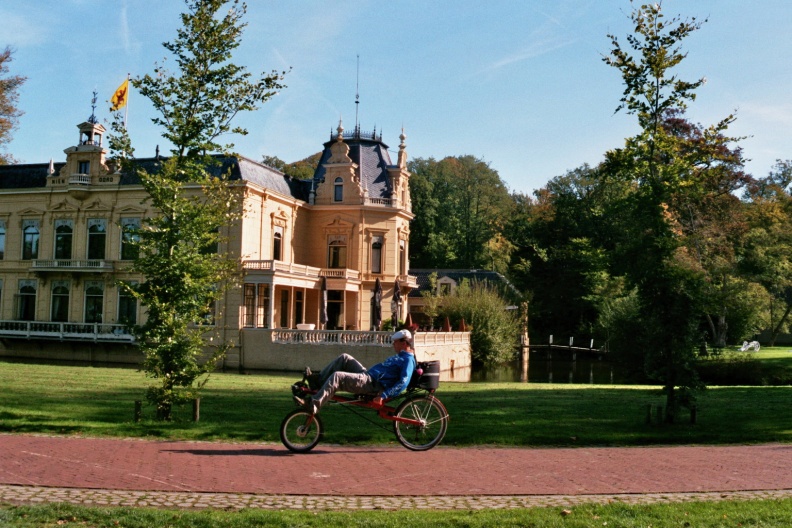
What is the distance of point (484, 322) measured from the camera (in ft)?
148

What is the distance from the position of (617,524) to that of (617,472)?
242 centimetres

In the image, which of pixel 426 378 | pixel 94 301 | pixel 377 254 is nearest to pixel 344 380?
pixel 426 378

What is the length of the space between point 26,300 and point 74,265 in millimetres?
4440

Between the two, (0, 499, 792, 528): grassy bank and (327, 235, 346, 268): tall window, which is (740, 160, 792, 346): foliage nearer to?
(327, 235, 346, 268): tall window

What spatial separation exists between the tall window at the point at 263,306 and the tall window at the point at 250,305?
25 centimetres

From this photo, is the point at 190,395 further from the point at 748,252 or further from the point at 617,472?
the point at 748,252

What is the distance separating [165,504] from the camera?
7.18 metres

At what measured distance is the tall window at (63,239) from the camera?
1668 inches

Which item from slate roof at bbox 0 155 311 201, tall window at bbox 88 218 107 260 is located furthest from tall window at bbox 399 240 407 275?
tall window at bbox 88 218 107 260

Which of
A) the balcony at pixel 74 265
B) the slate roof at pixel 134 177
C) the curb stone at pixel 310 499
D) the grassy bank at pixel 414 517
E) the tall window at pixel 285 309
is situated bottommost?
the curb stone at pixel 310 499

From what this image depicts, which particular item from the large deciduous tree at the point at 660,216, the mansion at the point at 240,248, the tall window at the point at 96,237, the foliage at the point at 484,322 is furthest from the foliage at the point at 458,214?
the large deciduous tree at the point at 660,216

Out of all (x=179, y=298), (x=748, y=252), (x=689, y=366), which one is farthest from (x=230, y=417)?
(x=748, y=252)

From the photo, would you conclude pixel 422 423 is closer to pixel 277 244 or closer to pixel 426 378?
pixel 426 378

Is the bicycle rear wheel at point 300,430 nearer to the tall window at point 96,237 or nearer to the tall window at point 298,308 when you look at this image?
the tall window at point 298,308
